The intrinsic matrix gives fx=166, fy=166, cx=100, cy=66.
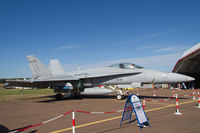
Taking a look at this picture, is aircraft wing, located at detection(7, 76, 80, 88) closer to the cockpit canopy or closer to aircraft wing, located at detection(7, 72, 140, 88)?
aircraft wing, located at detection(7, 72, 140, 88)

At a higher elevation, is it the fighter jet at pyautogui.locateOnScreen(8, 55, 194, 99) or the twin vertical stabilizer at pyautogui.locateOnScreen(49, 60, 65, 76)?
the twin vertical stabilizer at pyautogui.locateOnScreen(49, 60, 65, 76)

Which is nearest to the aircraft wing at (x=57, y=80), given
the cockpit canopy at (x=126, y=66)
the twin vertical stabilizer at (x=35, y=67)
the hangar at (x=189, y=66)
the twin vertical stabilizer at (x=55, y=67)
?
the cockpit canopy at (x=126, y=66)

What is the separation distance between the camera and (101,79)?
564 inches

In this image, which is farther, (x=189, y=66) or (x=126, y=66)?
(x=189, y=66)

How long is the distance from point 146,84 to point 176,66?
717 inches

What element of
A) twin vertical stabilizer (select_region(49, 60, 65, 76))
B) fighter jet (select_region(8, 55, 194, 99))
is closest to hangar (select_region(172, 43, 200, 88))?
fighter jet (select_region(8, 55, 194, 99))

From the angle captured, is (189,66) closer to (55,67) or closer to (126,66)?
(126,66)

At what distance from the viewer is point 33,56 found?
17.5 m

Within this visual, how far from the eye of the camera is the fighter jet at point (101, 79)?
477 inches

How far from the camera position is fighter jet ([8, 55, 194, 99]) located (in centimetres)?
1211

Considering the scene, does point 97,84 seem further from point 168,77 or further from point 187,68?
point 187,68

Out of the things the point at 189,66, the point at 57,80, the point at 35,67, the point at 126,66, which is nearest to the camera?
the point at 126,66

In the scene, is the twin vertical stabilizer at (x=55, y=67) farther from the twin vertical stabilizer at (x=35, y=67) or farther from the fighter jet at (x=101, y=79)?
the fighter jet at (x=101, y=79)

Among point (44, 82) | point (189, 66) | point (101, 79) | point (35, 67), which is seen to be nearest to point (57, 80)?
point (44, 82)
